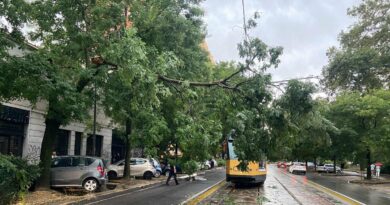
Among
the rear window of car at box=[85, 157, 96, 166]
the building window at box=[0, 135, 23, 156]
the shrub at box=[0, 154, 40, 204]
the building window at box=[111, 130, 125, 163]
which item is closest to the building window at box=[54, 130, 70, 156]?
the building window at box=[0, 135, 23, 156]

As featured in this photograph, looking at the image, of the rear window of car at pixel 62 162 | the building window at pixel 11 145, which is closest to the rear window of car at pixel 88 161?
the rear window of car at pixel 62 162

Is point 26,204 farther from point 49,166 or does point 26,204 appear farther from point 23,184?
point 49,166

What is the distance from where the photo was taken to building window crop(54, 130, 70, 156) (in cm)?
2988

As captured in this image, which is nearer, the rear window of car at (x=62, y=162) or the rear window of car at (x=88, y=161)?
the rear window of car at (x=62, y=162)

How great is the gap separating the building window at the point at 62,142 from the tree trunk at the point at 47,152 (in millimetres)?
10136

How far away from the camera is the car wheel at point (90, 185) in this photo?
2048 cm

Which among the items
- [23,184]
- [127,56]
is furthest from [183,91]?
[23,184]

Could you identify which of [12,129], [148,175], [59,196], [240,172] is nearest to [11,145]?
[12,129]

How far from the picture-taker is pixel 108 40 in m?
15.2

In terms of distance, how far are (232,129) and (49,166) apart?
905cm

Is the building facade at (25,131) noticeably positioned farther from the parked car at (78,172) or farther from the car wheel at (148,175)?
the car wheel at (148,175)

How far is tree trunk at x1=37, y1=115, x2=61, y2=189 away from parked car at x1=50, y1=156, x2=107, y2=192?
1.01 m

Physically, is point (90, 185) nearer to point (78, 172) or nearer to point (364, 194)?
point (78, 172)

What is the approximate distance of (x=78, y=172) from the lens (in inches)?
803
